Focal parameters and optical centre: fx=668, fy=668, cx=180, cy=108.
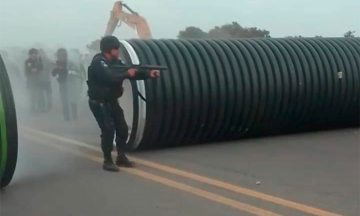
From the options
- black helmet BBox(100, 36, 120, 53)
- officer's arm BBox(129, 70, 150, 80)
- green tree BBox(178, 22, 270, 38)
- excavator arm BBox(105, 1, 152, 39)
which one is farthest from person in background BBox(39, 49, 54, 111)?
green tree BBox(178, 22, 270, 38)

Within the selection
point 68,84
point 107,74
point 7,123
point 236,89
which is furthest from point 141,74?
point 68,84

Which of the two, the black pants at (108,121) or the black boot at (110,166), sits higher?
the black pants at (108,121)

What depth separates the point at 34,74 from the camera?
15.2 m

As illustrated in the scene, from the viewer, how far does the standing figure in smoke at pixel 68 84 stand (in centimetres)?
1438

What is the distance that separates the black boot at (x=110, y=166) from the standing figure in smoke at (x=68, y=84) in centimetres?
630

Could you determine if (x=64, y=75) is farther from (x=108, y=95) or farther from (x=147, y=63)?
(x=108, y=95)

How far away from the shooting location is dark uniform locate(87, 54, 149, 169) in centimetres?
808

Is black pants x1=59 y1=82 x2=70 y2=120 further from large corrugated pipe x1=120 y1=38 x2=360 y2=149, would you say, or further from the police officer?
the police officer

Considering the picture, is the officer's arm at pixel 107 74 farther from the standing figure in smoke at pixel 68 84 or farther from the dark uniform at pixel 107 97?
the standing figure in smoke at pixel 68 84

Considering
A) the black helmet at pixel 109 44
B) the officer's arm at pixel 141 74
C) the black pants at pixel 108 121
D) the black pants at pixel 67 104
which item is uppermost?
the black helmet at pixel 109 44

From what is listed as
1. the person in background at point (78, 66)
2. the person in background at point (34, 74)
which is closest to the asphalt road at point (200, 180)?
the person in background at point (78, 66)

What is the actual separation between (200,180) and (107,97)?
165 cm

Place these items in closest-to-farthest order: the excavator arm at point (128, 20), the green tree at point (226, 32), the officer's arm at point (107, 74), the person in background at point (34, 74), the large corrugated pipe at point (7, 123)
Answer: the large corrugated pipe at point (7, 123)
the officer's arm at point (107, 74)
the person in background at point (34, 74)
the excavator arm at point (128, 20)
the green tree at point (226, 32)

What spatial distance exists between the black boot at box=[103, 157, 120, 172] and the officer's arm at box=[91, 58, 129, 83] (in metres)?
0.97
